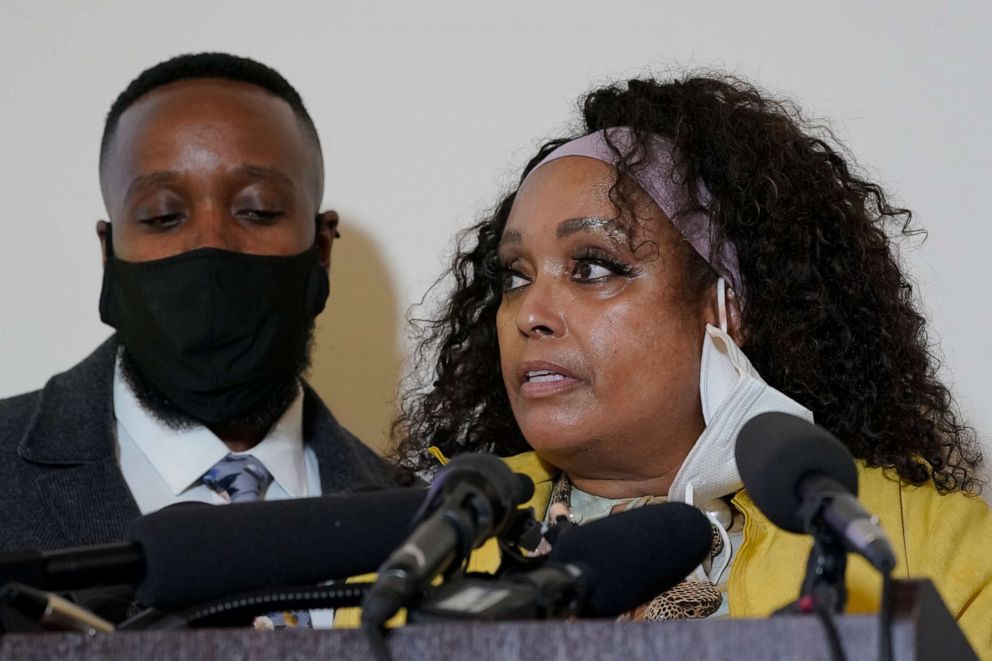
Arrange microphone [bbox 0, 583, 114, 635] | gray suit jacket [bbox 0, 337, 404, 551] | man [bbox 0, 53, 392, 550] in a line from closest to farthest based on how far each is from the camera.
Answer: microphone [bbox 0, 583, 114, 635] < gray suit jacket [bbox 0, 337, 404, 551] < man [bbox 0, 53, 392, 550]

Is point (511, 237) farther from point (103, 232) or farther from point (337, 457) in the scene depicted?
point (103, 232)

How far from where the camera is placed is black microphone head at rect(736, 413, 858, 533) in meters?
1.00

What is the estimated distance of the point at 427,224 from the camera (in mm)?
3137

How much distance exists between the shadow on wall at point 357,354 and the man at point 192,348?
1.41 ft

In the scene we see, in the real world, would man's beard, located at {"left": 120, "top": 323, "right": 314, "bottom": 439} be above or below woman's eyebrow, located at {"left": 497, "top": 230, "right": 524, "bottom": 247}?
below

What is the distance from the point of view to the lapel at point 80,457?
2293 millimetres

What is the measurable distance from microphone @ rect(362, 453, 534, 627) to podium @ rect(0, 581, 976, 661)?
3 cm

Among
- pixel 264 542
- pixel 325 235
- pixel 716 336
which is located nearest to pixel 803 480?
pixel 264 542

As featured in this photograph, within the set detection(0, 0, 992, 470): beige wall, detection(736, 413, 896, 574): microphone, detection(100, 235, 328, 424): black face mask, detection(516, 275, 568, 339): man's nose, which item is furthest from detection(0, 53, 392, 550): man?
detection(736, 413, 896, 574): microphone

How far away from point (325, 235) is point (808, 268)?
1081mm

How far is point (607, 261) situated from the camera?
6.59 ft

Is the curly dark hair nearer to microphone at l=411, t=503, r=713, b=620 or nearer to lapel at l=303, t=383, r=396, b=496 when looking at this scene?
lapel at l=303, t=383, r=396, b=496

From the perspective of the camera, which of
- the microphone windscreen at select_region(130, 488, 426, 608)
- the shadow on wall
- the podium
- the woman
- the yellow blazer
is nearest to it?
the podium

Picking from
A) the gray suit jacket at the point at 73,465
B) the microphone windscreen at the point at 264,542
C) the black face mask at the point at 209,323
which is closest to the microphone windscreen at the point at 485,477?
the microphone windscreen at the point at 264,542
